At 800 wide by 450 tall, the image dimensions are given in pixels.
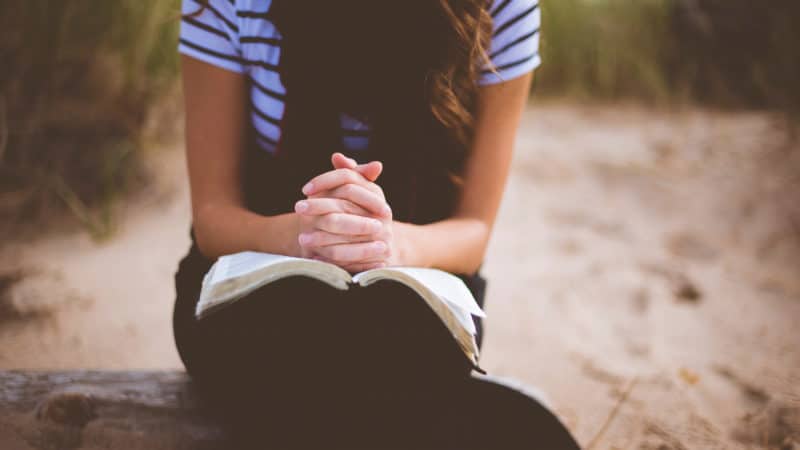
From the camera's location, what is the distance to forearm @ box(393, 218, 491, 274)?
985 millimetres

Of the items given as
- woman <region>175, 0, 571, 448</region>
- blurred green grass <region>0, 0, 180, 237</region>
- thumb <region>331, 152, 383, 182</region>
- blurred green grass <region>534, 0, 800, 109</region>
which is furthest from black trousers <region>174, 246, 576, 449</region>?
blurred green grass <region>534, 0, 800, 109</region>

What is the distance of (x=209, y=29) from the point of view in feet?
3.33

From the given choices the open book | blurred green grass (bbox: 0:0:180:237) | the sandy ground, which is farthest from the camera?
blurred green grass (bbox: 0:0:180:237)

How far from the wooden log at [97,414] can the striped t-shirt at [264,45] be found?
603mm

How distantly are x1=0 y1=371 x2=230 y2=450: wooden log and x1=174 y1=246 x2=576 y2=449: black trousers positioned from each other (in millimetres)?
57

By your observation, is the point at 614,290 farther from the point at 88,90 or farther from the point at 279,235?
the point at 88,90

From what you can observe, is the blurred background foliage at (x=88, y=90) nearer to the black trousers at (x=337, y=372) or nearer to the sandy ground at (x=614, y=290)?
the sandy ground at (x=614, y=290)

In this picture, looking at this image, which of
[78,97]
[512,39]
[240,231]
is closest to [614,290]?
[512,39]

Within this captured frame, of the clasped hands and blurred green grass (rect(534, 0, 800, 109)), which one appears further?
blurred green grass (rect(534, 0, 800, 109))

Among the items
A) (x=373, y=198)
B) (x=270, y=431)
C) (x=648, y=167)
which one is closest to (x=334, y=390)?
(x=270, y=431)

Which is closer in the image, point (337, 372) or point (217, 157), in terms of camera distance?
point (337, 372)

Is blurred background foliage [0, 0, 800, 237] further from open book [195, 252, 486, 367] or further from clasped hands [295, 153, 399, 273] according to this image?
open book [195, 252, 486, 367]

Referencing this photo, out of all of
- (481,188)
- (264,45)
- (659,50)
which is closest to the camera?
(264,45)

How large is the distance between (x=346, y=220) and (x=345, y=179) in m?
0.08
